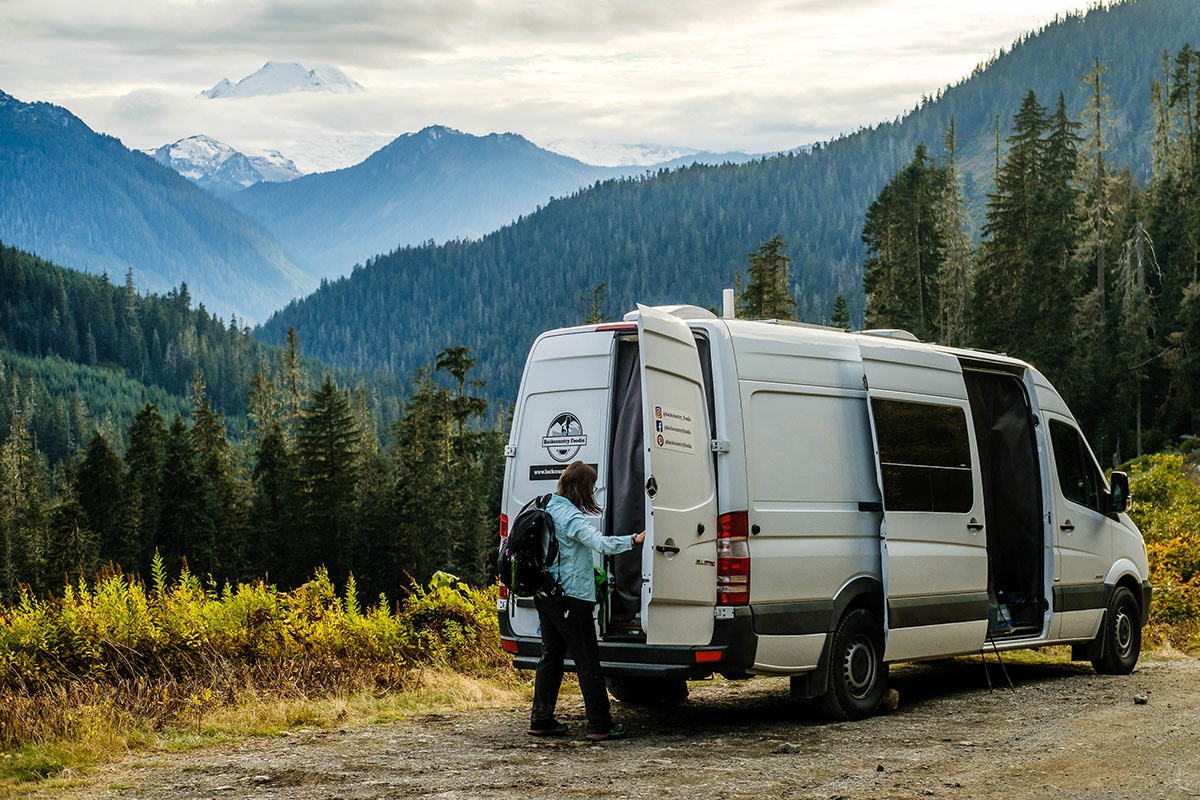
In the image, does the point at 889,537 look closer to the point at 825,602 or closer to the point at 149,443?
the point at 825,602

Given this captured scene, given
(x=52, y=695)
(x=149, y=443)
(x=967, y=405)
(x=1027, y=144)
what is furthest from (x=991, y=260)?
(x=52, y=695)

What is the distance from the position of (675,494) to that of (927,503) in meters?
2.61

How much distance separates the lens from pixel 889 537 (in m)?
9.13

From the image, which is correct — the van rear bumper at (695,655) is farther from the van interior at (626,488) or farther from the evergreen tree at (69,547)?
the evergreen tree at (69,547)

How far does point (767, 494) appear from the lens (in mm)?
8383

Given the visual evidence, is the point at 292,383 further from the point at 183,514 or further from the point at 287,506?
the point at 183,514

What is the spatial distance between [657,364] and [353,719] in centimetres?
347

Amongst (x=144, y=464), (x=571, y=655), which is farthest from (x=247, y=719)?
(x=144, y=464)

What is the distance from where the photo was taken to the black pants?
810 centimetres

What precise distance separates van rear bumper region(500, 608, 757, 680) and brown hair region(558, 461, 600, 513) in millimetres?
1012

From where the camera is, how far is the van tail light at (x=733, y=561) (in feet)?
26.6

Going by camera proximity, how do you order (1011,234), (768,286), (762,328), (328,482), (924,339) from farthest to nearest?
(328,482) → (924,339) → (768,286) → (1011,234) → (762,328)

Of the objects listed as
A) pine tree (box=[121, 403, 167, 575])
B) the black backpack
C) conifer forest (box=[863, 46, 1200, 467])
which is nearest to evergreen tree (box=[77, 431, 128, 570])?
pine tree (box=[121, 403, 167, 575])

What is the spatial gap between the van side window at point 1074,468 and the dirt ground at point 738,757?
2.04 m
